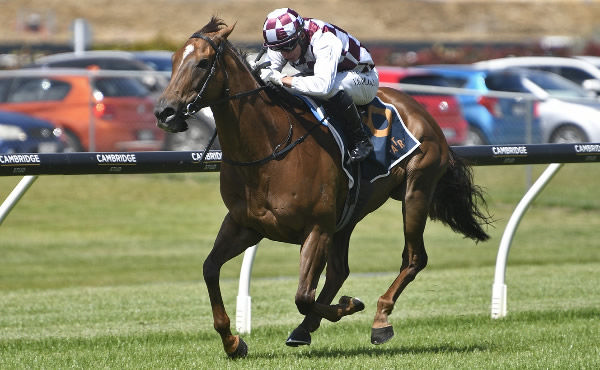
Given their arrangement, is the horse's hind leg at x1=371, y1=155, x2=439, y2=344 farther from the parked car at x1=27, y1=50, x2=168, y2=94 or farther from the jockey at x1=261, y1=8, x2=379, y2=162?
the parked car at x1=27, y1=50, x2=168, y2=94

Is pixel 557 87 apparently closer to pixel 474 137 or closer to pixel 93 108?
pixel 474 137

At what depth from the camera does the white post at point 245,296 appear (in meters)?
7.46

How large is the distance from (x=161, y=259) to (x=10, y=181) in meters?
4.10

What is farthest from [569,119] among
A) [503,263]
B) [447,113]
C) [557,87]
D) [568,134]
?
[503,263]

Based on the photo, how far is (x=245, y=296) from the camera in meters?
7.50

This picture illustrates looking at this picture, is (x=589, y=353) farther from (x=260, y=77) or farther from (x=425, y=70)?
(x=425, y=70)

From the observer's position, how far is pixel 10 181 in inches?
653

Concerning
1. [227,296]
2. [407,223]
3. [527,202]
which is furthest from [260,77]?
[227,296]

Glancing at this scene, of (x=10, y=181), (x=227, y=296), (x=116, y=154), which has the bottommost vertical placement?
(x=10, y=181)

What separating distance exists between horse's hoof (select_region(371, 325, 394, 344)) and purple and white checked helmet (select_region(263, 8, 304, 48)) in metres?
1.74

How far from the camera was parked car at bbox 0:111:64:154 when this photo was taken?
14953 mm

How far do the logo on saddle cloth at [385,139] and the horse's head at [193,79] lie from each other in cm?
114

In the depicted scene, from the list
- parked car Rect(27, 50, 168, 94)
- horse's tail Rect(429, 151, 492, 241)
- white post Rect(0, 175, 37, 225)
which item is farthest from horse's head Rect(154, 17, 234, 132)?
parked car Rect(27, 50, 168, 94)

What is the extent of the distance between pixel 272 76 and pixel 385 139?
91 cm
